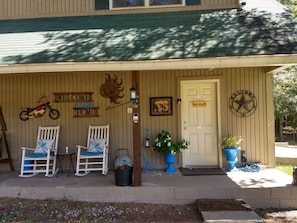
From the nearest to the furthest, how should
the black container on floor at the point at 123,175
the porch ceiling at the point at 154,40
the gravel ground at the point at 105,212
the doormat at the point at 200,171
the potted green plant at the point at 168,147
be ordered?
1. the gravel ground at the point at 105,212
2. the porch ceiling at the point at 154,40
3. the black container on floor at the point at 123,175
4. the doormat at the point at 200,171
5. the potted green plant at the point at 168,147

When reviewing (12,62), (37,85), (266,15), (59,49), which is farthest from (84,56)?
(266,15)

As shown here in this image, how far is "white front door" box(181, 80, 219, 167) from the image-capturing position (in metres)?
6.40

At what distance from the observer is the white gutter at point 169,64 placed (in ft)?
14.4

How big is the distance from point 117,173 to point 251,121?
122 inches

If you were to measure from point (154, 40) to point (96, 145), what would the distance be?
246 centimetres

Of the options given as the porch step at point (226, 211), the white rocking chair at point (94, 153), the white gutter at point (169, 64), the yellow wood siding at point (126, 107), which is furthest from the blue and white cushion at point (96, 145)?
the porch step at point (226, 211)

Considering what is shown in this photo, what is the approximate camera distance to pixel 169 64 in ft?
14.7

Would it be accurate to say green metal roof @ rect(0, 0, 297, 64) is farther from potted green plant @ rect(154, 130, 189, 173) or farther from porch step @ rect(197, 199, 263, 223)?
porch step @ rect(197, 199, 263, 223)

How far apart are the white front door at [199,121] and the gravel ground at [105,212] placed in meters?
1.86

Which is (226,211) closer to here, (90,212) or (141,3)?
(90,212)

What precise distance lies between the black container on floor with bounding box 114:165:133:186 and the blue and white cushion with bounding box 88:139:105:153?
126 centimetres

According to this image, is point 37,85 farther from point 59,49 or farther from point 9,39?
point 59,49

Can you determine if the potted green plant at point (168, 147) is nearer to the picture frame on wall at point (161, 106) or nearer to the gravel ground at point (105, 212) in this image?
the picture frame on wall at point (161, 106)

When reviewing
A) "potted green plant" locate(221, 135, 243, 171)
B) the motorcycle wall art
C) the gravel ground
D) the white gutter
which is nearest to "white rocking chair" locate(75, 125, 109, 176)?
the motorcycle wall art
